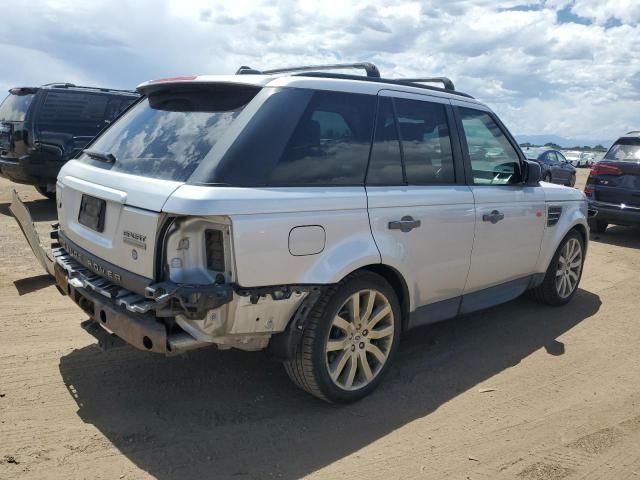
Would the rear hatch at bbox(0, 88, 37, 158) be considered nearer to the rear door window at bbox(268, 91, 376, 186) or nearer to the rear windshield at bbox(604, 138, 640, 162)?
the rear door window at bbox(268, 91, 376, 186)

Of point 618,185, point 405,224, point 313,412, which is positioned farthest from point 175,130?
point 618,185

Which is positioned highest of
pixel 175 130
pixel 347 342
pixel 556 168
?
pixel 556 168

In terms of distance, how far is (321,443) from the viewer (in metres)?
3.21

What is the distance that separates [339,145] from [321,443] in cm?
174

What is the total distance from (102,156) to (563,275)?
4.44 metres

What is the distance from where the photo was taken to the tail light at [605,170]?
9.60 metres

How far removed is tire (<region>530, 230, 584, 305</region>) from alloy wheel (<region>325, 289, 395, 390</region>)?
255cm

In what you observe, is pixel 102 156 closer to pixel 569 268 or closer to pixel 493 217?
pixel 493 217

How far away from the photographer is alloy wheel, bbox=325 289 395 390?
3.46 metres

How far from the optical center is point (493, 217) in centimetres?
438

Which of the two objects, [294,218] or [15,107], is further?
[15,107]

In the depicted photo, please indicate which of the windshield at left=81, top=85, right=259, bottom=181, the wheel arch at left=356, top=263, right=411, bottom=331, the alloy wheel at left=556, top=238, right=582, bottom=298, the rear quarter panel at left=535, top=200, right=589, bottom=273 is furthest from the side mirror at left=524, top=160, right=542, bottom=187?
the windshield at left=81, top=85, right=259, bottom=181

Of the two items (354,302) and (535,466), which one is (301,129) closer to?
(354,302)

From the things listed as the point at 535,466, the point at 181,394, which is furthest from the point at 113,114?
the point at 535,466
